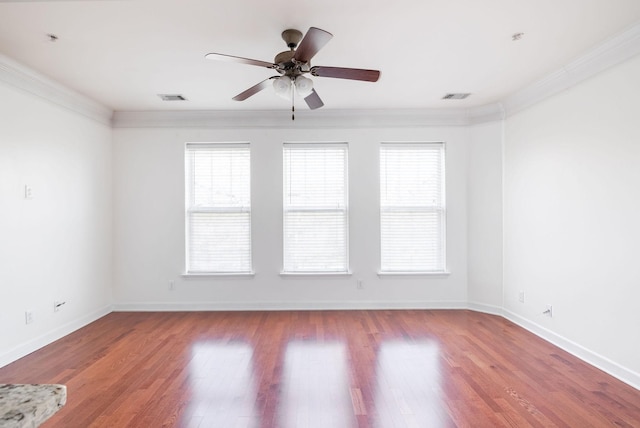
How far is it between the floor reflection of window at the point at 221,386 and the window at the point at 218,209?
1425 millimetres

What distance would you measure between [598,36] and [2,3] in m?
4.34

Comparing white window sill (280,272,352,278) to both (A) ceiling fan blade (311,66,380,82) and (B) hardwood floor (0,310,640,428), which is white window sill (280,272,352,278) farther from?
(A) ceiling fan blade (311,66,380,82)

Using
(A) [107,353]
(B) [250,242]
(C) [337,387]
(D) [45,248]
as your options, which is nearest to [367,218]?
(B) [250,242]

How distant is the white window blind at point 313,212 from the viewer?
468cm

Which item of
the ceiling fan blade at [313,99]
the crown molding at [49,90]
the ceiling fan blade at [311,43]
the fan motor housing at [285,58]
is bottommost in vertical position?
the ceiling fan blade at [313,99]

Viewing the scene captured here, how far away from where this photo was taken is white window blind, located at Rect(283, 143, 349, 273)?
184 inches

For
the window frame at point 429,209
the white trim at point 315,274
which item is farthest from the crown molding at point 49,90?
the window frame at point 429,209

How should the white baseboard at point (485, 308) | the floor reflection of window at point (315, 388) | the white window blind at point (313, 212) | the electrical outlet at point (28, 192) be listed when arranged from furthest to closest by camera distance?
the white window blind at point (313, 212), the white baseboard at point (485, 308), the electrical outlet at point (28, 192), the floor reflection of window at point (315, 388)

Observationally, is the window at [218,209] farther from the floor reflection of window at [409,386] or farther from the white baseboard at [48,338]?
the floor reflection of window at [409,386]

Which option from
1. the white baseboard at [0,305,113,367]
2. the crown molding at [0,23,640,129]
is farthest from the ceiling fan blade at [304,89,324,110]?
the white baseboard at [0,305,113,367]

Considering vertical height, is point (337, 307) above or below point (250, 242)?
below

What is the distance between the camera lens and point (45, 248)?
11.5 feet

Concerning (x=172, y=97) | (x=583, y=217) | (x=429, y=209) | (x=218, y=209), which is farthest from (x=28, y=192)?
(x=583, y=217)

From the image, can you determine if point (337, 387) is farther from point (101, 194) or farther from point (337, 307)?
point (101, 194)
